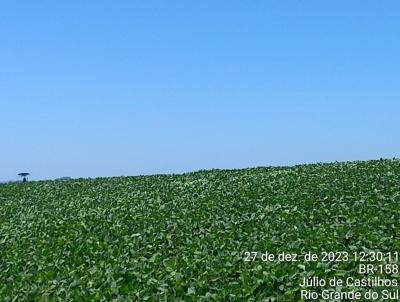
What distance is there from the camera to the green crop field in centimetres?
1157

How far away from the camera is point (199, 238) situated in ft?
52.9

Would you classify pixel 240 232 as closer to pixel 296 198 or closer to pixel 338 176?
pixel 296 198

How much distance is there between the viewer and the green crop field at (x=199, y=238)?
11570 millimetres

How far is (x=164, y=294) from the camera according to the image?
36.6 feet

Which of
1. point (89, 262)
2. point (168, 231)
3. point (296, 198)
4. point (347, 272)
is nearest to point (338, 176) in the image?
point (296, 198)

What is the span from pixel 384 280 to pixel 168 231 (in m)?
7.93
